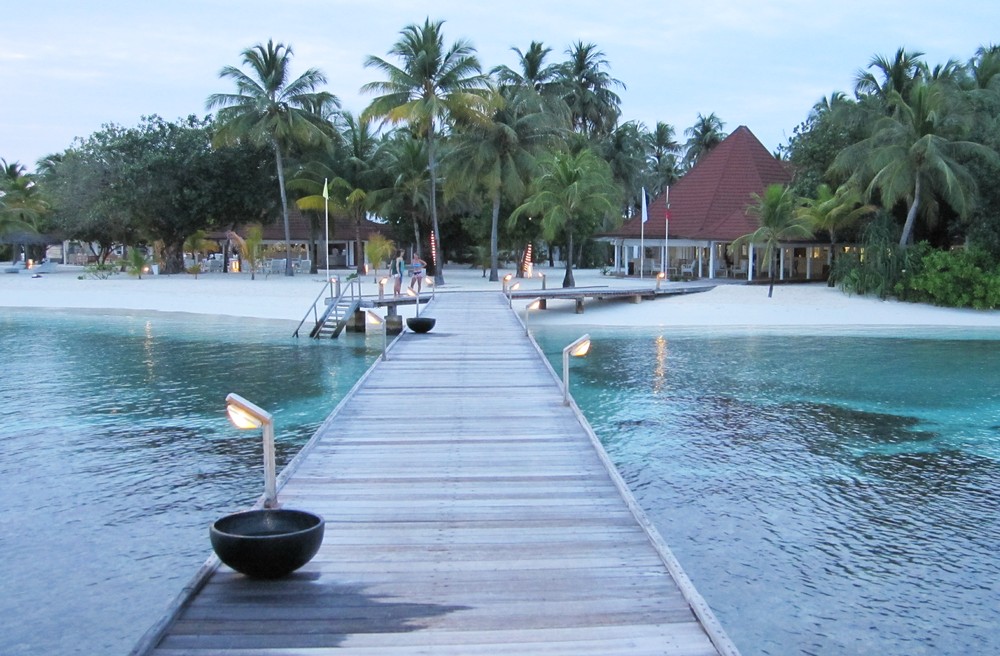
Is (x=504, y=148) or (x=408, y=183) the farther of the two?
(x=408, y=183)

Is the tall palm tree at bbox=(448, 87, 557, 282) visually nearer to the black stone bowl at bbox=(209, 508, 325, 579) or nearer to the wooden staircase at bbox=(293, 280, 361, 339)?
the wooden staircase at bbox=(293, 280, 361, 339)

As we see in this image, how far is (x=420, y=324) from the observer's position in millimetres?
18453

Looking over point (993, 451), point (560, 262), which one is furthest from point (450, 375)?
point (560, 262)

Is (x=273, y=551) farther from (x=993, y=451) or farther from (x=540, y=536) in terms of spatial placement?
(x=993, y=451)

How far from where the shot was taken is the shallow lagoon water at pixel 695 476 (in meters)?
7.52

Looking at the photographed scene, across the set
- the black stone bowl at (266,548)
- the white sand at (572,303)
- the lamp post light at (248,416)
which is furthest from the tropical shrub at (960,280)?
the black stone bowl at (266,548)

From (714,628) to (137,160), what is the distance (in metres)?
43.4

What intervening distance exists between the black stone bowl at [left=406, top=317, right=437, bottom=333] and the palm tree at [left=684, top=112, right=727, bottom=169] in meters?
52.1

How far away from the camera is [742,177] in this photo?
4388 cm

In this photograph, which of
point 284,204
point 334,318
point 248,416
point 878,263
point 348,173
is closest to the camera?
point 248,416

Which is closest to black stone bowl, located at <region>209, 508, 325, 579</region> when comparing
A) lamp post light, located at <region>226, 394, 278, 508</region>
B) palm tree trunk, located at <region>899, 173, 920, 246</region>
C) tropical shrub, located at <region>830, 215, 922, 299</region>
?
lamp post light, located at <region>226, 394, 278, 508</region>

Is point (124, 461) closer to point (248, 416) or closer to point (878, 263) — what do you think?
point (248, 416)

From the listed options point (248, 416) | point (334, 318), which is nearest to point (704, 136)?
point (334, 318)

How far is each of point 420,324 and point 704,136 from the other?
53312mm
